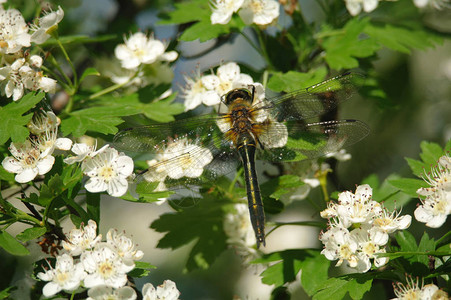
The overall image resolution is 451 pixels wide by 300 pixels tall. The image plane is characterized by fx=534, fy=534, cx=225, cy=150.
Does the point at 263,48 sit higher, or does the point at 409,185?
the point at 263,48

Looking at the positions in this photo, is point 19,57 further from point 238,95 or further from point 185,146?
point 238,95

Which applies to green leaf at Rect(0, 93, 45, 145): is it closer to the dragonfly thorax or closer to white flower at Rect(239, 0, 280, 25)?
the dragonfly thorax

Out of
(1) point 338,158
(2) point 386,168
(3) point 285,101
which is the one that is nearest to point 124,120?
(3) point 285,101

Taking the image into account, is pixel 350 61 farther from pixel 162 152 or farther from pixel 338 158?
pixel 162 152

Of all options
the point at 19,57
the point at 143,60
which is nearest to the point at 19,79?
the point at 19,57

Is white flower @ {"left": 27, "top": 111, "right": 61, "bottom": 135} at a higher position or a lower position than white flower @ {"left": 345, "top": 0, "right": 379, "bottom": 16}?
lower

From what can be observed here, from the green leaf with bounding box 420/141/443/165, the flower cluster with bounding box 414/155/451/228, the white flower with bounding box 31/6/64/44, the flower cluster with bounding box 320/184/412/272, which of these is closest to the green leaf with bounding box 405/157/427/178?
the green leaf with bounding box 420/141/443/165

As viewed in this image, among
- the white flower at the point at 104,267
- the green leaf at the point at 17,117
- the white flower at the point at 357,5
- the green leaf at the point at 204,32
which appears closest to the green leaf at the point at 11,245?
the white flower at the point at 104,267

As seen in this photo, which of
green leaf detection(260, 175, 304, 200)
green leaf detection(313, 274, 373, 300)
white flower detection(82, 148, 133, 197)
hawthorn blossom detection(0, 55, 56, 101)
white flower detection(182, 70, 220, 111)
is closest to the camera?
green leaf detection(313, 274, 373, 300)
